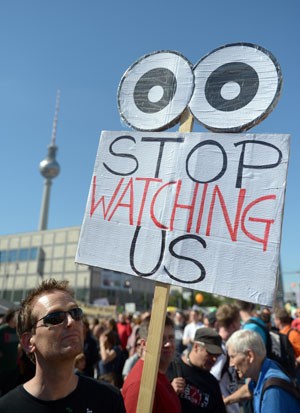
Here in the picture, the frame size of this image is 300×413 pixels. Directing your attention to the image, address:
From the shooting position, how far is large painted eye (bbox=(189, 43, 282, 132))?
2.46 metres

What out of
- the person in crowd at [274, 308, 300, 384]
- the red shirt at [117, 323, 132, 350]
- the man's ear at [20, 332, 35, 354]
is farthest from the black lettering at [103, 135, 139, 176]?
the red shirt at [117, 323, 132, 350]

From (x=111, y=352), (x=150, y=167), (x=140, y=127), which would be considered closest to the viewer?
(x=150, y=167)

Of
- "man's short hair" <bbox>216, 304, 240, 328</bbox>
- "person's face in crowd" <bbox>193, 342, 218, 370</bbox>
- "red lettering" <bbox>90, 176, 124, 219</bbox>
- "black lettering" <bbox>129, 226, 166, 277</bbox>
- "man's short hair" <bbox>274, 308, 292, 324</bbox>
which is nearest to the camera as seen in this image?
"black lettering" <bbox>129, 226, 166, 277</bbox>

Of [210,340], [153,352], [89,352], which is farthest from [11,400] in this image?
[89,352]

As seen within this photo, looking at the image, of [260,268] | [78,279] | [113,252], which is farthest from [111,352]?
[78,279]

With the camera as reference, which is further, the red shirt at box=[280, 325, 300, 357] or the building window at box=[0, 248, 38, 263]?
the building window at box=[0, 248, 38, 263]

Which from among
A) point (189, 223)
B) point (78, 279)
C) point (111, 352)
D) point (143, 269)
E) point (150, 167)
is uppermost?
point (150, 167)

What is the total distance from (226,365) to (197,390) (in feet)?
5.14

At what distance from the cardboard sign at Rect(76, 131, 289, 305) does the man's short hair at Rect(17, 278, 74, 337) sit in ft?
1.86

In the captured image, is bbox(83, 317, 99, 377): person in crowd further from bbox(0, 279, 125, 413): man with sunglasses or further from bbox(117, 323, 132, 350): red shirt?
bbox(0, 279, 125, 413): man with sunglasses

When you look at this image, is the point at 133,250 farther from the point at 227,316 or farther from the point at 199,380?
the point at 227,316

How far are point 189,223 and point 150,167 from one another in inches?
19.4

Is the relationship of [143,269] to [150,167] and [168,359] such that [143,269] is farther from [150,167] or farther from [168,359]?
[168,359]

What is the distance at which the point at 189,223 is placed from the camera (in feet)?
7.89
